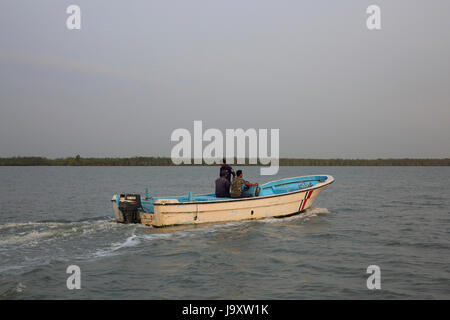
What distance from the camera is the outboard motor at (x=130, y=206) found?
12.2 metres

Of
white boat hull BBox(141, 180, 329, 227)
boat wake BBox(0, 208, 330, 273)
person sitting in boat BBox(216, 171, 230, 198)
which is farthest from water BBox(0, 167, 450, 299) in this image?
person sitting in boat BBox(216, 171, 230, 198)

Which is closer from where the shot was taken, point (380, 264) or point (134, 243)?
point (380, 264)

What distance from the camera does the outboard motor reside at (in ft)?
40.0

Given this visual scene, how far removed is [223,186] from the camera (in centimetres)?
1384

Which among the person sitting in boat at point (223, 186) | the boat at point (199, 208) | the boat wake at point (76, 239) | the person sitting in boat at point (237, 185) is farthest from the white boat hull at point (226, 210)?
the person sitting in boat at point (223, 186)

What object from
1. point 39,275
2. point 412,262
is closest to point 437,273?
point 412,262

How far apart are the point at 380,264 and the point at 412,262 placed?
2.90 feet

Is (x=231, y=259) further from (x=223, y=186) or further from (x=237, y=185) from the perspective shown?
(x=223, y=186)

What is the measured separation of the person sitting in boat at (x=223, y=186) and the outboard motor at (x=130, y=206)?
9.82 feet

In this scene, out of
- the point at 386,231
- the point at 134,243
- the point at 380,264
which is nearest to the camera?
the point at 380,264

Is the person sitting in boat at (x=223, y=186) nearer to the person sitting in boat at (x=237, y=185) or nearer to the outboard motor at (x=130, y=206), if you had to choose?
the person sitting in boat at (x=237, y=185)
